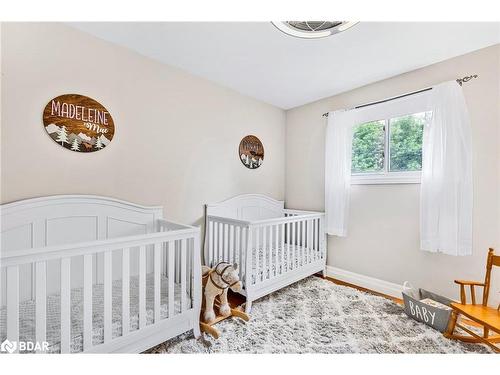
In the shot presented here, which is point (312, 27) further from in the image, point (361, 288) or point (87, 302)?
point (361, 288)

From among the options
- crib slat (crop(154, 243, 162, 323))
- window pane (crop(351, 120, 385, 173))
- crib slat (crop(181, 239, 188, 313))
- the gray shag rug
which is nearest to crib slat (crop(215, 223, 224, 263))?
the gray shag rug

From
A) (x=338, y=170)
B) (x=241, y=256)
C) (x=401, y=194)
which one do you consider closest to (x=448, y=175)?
(x=401, y=194)

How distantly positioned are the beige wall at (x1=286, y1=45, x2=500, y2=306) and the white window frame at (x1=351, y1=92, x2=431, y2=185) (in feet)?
0.26

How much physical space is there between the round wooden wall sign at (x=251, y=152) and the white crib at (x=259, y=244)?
1.38 feet

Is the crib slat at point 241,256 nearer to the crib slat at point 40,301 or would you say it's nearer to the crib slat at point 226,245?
the crib slat at point 226,245

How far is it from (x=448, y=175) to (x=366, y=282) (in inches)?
54.5

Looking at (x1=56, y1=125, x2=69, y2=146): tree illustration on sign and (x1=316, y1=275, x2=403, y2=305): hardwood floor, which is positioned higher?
(x1=56, y1=125, x2=69, y2=146): tree illustration on sign

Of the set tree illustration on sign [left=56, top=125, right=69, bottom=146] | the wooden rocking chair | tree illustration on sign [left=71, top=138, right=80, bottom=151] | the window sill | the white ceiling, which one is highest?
the white ceiling

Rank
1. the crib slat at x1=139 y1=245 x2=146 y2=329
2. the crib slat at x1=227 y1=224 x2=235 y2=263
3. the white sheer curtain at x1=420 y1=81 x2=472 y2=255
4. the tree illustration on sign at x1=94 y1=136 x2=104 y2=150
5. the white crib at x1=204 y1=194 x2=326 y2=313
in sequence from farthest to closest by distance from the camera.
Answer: the crib slat at x1=227 y1=224 x2=235 y2=263
the white crib at x1=204 y1=194 x2=326 y2=313
the white sheer curtain at x1=420 y1=81 x2=472 y2=255
the tree illustration on sign at x1=94 y1=136 x2=104 y2=150
the crib slat at x1=139 y1=245 x2=146 y2=329

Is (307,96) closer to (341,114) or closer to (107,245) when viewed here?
(341,114)

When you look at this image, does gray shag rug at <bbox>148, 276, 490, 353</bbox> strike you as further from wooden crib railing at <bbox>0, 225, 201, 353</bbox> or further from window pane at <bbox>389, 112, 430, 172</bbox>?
window pane at <bbox>389, 112, 430, 172</bbox>

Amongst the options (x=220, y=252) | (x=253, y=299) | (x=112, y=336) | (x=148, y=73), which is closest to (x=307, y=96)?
(x=148, y=73)

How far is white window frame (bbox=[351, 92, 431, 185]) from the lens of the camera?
7.31 ft
